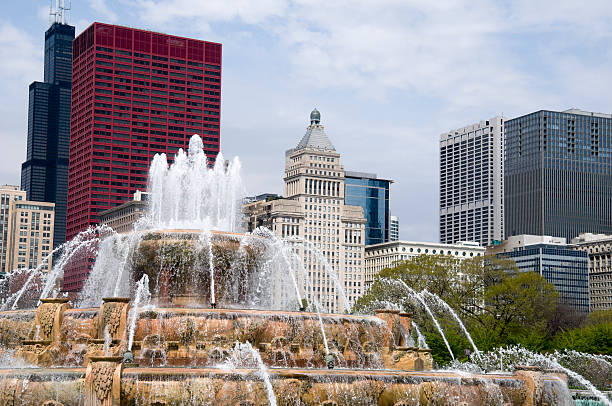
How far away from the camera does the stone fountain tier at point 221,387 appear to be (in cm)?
2577

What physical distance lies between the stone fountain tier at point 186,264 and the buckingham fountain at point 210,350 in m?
0.04

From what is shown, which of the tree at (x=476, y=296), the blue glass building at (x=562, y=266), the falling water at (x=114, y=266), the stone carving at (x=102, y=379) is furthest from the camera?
the blue glass building at (x=562, y=266)

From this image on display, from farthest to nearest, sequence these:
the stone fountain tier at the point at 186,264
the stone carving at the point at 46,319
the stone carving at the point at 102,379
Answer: the stone fountain tier at the point at 186,264
the stone carving at the point at 46,319
the stone carving at the point at 102,379

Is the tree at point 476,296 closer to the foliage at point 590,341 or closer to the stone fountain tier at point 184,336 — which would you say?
the foliage at point 590,341

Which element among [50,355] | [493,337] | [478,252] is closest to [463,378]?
[50,355]

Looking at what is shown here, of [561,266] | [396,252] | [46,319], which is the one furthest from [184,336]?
[561,266]

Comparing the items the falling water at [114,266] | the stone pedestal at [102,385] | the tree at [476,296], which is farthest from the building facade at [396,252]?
the stone pedestal at [102,385]

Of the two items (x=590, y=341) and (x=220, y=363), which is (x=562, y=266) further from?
(x=220, y=363)

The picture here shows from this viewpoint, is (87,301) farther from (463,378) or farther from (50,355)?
(463,378)

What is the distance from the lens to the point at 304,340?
1283 inches

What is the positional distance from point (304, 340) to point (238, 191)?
39.3m

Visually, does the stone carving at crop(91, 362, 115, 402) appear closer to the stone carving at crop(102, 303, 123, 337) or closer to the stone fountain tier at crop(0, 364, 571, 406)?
the stone fountain tier at crop(0, 364, 571, 406)

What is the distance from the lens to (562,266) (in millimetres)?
191250

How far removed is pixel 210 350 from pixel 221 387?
487cm
